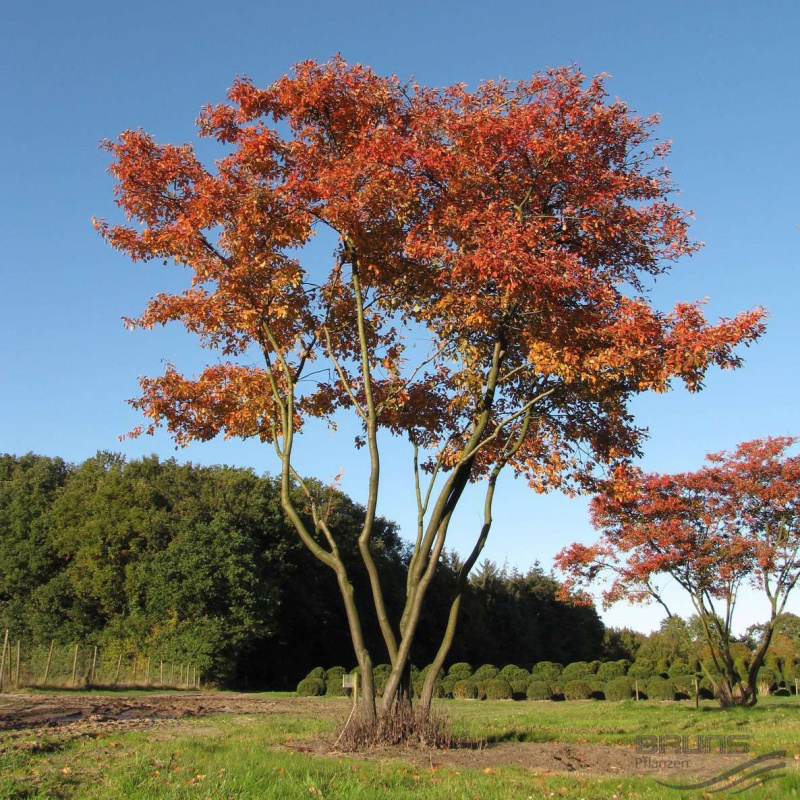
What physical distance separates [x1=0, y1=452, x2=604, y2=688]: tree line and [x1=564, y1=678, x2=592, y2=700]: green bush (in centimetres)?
292

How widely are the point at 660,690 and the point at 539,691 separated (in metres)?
3.60

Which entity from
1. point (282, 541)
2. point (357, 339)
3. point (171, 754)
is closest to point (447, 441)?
point (357, 339)

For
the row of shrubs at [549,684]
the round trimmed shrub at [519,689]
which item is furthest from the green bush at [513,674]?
the round trimmed shrub at [519,689]

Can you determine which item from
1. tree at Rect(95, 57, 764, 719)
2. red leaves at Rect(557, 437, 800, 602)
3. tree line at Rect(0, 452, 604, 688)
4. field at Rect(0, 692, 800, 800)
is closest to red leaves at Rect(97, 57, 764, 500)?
tree at Rect(95, 57, 764, 719)

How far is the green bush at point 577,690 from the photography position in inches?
935

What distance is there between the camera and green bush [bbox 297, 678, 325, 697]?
24.9 metres

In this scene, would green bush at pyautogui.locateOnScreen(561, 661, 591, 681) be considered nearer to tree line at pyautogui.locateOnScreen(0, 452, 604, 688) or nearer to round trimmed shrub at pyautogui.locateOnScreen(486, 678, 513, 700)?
round trimmed shrub at pyautogui.locateOnScreen(486, 678, 513, 700)

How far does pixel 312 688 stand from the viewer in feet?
81.9

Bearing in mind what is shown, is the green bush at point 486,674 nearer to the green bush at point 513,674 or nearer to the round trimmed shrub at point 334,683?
the green bush at point 513,674

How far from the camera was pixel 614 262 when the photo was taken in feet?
30.3

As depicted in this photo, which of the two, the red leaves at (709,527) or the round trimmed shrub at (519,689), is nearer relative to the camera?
the red leaves at (709,527)

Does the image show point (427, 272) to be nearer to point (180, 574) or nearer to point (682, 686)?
point (682, 686)

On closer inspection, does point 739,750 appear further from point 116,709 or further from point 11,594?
point 11,594

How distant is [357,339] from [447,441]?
1.72 metres
